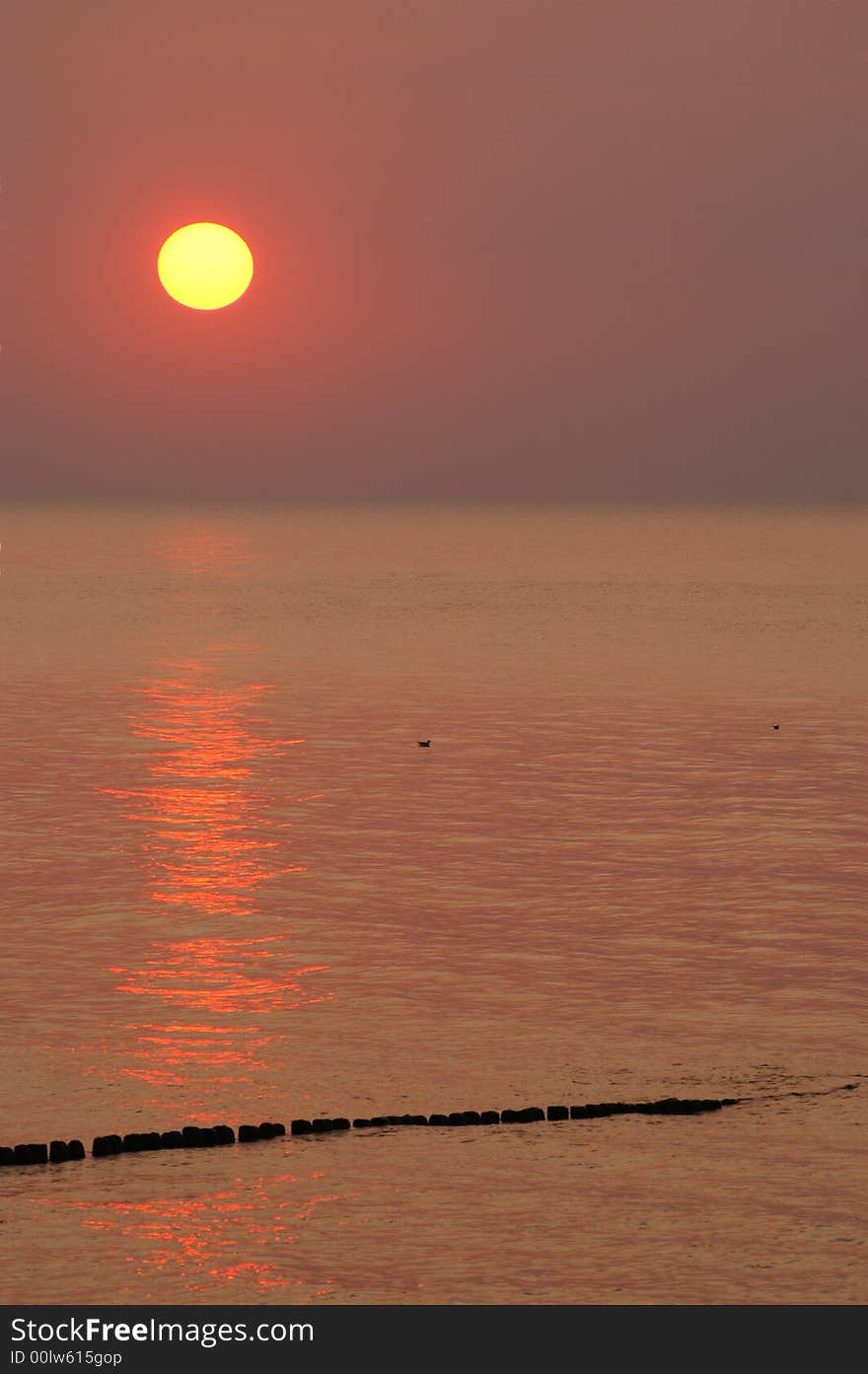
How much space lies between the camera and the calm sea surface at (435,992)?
19344 mm

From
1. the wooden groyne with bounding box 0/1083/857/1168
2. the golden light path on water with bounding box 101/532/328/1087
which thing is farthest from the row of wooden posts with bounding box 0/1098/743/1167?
the golden light path on water with bounding box 101/532/328/1087

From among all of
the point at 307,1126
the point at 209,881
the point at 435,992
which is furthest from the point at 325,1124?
the point at 209,881

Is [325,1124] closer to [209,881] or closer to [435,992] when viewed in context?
[435,992]

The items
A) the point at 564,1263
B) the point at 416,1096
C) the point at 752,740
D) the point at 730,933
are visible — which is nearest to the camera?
the point at 564,1263

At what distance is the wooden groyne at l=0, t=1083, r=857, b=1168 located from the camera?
2158 cm

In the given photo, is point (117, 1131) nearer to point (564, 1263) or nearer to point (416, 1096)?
point (416, 1096)

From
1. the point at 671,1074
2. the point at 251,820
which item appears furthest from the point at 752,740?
the point at 671,1074

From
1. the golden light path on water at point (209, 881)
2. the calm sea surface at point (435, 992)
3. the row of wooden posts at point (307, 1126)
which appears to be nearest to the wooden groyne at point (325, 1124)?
the row of wooden posts at point (307, 1126)

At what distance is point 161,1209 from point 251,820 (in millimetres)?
21098

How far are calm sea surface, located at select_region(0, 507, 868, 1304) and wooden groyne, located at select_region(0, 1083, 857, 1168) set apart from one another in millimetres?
239

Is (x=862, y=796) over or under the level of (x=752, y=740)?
under

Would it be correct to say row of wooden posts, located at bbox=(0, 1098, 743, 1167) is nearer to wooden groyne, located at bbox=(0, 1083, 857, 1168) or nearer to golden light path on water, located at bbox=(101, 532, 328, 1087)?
wooden groyne, located at bbox=(0, 1083, 857, 1168)

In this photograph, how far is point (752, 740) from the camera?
54.8 metres

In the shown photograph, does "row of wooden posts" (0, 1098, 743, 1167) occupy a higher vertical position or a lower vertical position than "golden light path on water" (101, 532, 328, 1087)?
lower
